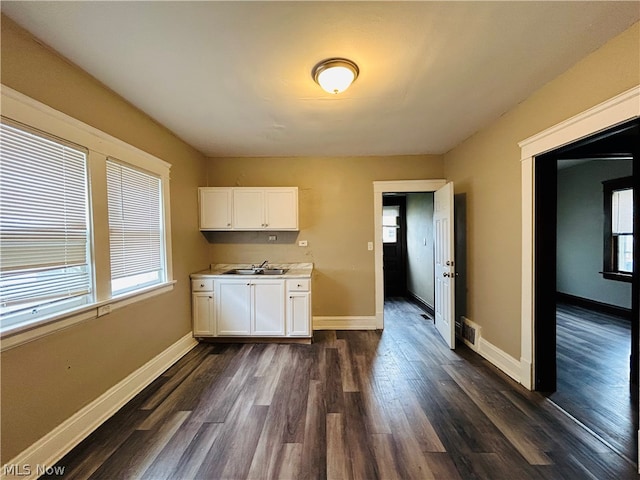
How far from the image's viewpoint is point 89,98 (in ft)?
→ 6.22

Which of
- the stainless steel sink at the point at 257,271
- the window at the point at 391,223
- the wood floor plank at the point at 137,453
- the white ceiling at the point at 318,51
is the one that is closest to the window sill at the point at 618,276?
the window at the point at 391,223

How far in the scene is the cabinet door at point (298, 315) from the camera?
3277mm

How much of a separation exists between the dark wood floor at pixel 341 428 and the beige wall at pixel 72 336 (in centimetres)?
32

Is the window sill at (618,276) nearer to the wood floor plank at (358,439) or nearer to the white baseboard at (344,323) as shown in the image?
the white baseboard at (344,323)

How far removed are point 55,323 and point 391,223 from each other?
565cm

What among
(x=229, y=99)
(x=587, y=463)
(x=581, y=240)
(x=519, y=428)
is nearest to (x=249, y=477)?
(x=519, y=428)

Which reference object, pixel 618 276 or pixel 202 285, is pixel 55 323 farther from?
pixel 618 276

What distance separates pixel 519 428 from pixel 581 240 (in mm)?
4582

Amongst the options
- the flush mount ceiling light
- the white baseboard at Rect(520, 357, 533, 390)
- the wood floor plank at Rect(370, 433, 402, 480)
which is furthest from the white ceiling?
the wood floor plank at Rect(370, 433, 402, 480)

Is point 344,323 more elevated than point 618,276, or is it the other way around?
point 618,276

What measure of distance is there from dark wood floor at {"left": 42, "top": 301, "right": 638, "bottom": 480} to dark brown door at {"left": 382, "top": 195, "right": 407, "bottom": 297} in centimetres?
316

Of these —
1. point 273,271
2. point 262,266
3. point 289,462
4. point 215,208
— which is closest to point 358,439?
point 289,462

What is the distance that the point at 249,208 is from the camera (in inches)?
140

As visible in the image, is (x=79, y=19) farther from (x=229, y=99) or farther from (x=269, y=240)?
(x=269, y=240)
